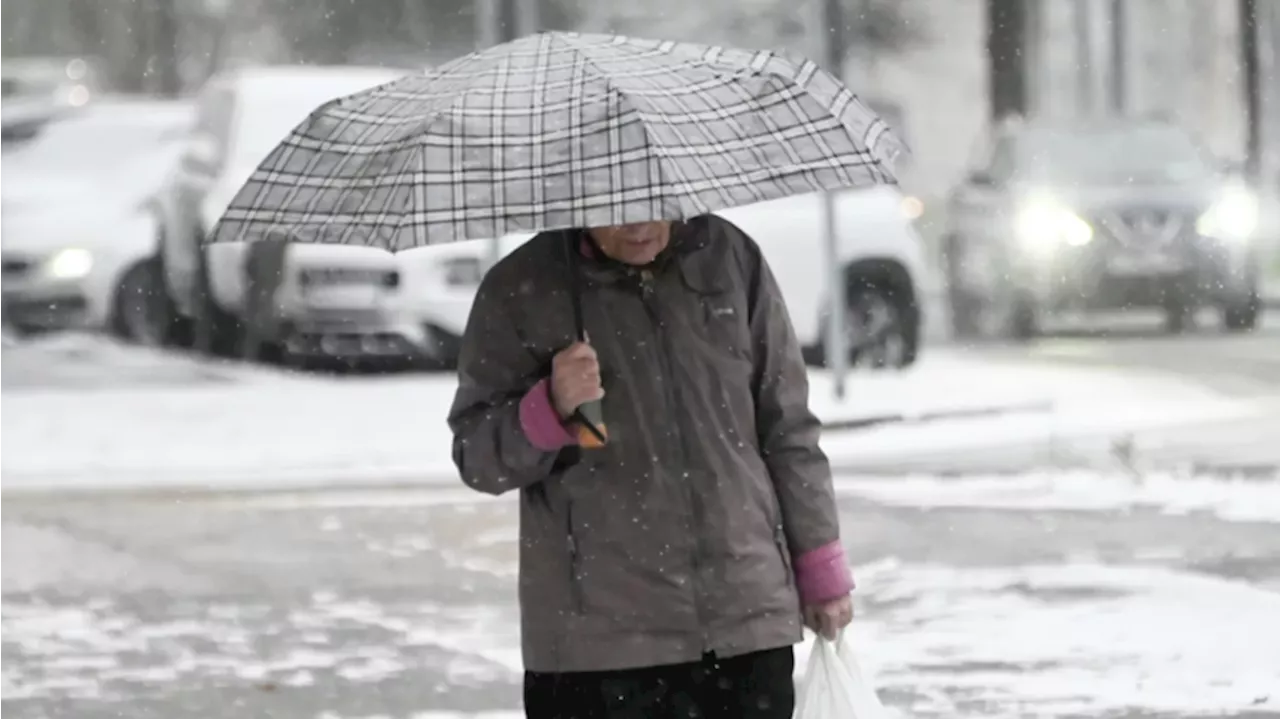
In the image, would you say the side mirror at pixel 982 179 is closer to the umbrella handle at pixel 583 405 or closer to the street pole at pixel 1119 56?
the street pole at pixel 1119 56

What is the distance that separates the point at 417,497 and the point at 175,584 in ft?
6.85

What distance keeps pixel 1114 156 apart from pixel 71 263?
761cm

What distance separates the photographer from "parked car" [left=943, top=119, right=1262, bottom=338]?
1481 cm

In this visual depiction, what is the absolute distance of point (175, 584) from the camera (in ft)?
25.1

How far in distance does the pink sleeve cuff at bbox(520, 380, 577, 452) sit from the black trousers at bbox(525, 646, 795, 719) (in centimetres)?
39

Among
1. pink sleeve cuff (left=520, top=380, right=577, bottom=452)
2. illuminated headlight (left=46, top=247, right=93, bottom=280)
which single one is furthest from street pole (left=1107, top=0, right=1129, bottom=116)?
pink sleeve cuff (left=520, top=380, right=577, bottom=452)

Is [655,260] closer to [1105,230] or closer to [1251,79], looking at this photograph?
[1105,230]

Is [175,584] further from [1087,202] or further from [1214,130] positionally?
[1214,130]

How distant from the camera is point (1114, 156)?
50.6 feet

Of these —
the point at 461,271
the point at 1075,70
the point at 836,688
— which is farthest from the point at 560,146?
the point at 1075,70

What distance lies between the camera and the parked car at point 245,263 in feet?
41.8

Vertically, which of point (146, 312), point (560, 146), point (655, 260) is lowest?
point (146, 312)

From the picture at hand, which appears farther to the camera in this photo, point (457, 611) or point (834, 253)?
point (834, 253)

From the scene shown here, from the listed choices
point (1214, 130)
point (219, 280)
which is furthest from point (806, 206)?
point (1214, 130)
